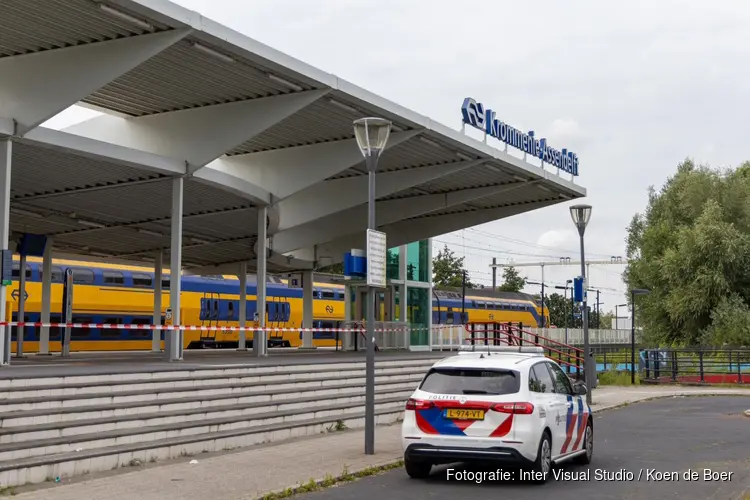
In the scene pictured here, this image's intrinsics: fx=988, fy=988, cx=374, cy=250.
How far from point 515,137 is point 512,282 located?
74.3m

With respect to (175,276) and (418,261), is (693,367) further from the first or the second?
(175,276)

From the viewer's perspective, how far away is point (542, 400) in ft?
38.3

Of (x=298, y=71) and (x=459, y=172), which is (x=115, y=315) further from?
(x=298, y=71)

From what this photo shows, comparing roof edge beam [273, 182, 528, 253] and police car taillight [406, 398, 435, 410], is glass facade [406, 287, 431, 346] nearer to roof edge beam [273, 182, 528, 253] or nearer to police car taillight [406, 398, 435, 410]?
roof edge beam [273, 182, 528, 253]

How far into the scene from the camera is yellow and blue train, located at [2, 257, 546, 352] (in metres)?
34.2

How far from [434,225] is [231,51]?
17.3 m

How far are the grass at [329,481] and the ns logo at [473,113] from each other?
52.9 feet

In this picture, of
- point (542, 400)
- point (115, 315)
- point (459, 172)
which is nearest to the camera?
point (542, 400)

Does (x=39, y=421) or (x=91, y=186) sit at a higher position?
(x=91, y=186)

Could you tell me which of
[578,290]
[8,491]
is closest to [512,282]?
[578,290]

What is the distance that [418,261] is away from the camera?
3619cm

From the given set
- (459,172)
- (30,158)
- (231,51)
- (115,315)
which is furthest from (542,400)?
(115,315)

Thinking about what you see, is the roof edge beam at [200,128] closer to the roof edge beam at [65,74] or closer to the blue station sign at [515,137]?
the roof edge beam at [65,74]

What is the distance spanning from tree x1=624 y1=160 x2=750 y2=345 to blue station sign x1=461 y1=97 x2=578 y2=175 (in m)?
14.1
